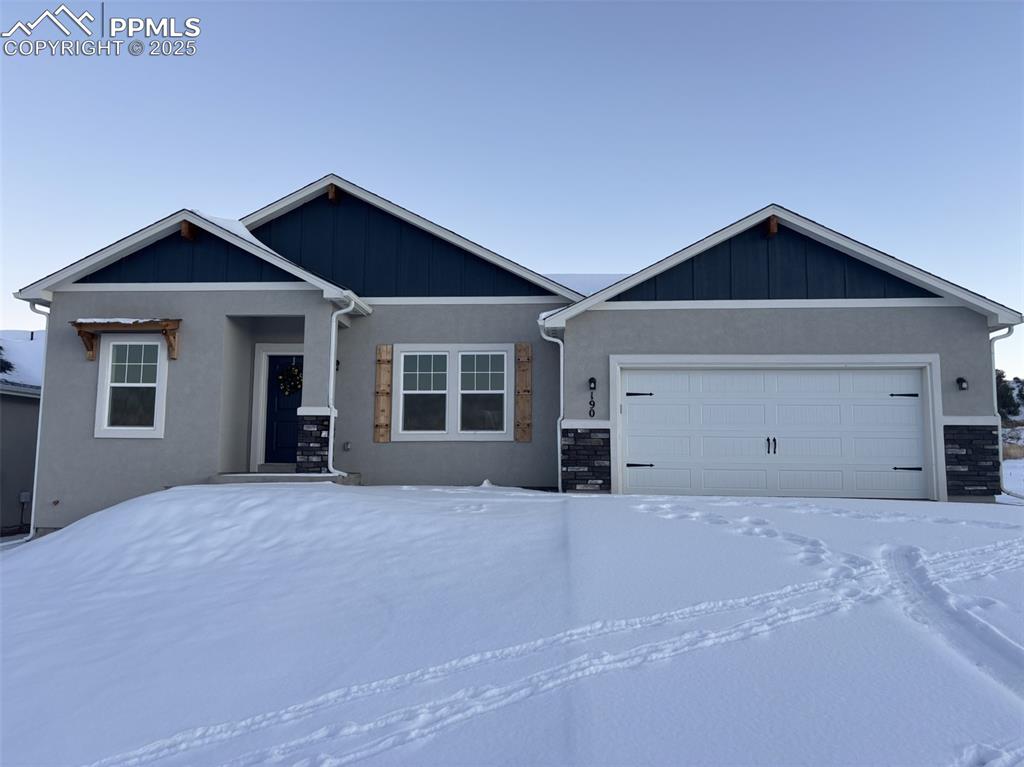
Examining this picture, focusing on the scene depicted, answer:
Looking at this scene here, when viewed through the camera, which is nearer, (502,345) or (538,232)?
(502,345)

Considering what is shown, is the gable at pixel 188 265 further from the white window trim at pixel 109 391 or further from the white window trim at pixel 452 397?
the white window trim at pixel 452 397

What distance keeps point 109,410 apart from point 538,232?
10.5 meters

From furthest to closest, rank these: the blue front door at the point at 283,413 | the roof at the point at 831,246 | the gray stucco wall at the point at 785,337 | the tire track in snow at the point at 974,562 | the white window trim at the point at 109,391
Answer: the blue front door at the point at 283,413 → the white window trim at the point at 109,391 → the gray stucco wall at the point at 785,337 → the roof at the point at 831,246 → the tire track in snow at the point at 974,562

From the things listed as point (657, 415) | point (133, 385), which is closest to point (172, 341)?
point (133, 385)

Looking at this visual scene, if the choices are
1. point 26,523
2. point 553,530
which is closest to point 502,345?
point 553,530

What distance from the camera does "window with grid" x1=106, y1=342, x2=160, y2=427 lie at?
955 centimetres

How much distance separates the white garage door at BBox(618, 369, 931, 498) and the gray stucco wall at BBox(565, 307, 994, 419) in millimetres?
360

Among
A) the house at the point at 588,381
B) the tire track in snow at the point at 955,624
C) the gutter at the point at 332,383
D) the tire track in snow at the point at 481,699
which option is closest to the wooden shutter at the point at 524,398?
the house at the point at 588,381

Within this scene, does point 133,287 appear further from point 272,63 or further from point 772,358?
point 772,358

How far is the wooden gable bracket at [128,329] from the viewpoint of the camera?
367 inches

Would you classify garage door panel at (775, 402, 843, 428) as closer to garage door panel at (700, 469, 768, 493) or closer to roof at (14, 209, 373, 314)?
garage door panel at (700, 469, 768, 493)

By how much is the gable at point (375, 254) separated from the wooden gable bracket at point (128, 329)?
2265 mm

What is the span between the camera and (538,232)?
53.9 ft

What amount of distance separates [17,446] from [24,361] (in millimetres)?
2328
